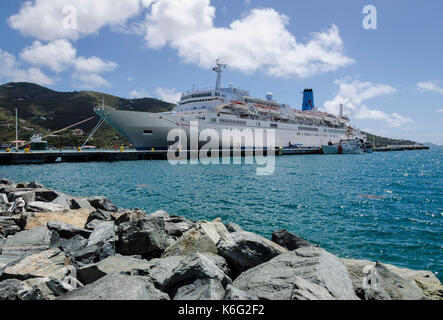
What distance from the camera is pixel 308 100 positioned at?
88.5 m

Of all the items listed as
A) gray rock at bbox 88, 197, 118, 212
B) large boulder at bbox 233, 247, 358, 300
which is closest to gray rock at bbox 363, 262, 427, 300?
large boulder at bbox 233, 247, 358, 300

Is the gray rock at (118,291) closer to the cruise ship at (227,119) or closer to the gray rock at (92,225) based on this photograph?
the gray rock at (92,225)

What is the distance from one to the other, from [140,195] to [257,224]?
8320mm

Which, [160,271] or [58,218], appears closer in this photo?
[160,271]

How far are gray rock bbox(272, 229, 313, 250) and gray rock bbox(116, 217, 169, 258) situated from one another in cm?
254

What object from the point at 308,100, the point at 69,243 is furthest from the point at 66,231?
the point at 308,100

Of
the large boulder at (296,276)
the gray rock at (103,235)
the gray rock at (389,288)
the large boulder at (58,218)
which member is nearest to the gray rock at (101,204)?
the large boulder at (58,218)

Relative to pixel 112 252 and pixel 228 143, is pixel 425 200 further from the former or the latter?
pixel 228 143

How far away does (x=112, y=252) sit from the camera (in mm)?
5105

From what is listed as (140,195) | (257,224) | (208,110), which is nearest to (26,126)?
(208,110)

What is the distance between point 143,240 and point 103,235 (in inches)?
36.2

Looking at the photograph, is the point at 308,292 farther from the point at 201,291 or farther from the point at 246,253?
the point at 246,253

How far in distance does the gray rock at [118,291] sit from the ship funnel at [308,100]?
9114cm

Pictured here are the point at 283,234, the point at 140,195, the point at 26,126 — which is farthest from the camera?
the point at 26,126
